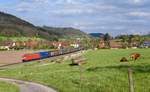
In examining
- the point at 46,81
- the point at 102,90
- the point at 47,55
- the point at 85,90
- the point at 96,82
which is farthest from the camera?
the point at 47,55

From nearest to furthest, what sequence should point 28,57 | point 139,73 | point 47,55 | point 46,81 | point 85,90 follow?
1. point 85,90
2. point 139,73
3. point 46,81
4. point 28,57
5. point 47,55

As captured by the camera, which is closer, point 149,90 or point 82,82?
point 149,90

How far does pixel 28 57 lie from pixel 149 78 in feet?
280

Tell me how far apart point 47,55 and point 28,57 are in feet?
44.5

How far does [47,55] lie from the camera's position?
131 metres

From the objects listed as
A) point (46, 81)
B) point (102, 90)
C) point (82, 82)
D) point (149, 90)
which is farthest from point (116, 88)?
point (46, 81)

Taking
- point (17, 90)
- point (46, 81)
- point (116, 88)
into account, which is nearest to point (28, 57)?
point (46, 81)

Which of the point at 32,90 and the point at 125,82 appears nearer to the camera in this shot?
the point at 125,82

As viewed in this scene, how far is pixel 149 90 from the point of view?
27.6 meters

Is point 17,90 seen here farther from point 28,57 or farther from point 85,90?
point 28,57

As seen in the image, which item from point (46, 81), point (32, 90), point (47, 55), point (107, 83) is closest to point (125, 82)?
point (107, 83)

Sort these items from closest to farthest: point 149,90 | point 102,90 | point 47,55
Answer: point 149,90
point 102,90
point 47,55

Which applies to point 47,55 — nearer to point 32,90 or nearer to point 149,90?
point 32,90

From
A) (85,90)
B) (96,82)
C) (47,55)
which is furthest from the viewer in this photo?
(47,55)
